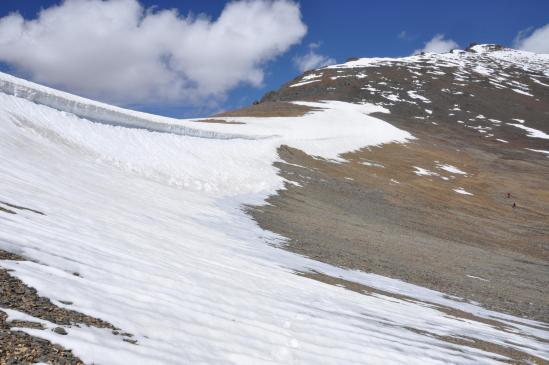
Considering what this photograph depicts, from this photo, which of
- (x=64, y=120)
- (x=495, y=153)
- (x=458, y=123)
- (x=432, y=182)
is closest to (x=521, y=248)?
(x=432, y=182)

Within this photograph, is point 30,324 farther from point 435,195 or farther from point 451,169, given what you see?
point 451,169

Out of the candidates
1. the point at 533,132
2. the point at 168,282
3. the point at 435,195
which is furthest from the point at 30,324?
the point at 533,132

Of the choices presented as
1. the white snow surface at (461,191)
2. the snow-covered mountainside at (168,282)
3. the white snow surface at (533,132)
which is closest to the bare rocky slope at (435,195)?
the white snow surface at (461,191)

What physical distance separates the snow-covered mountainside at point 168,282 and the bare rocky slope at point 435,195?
292 cm

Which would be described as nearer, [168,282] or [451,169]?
[168,282]

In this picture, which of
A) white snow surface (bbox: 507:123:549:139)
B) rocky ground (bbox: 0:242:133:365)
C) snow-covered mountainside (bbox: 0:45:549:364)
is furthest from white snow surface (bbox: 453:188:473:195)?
white snow surface (bbox: 507:123:549:139)

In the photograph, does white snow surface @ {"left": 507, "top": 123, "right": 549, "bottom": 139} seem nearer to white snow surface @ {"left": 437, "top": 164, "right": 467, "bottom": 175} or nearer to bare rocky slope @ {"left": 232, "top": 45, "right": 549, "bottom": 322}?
bare rocky slope @ {"left": 232, "top": 45, "right": 549, "bottom": 322}

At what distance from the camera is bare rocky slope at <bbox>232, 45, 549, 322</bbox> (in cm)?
1795

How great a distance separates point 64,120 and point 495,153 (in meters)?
69.6

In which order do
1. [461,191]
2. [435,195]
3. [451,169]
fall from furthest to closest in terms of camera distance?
[451,169]
[461,191]
[435,195]

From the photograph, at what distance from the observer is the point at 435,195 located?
4225 cm

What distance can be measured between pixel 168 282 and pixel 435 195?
38.2 metres

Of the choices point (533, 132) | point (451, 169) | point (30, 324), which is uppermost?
point (533, 132)

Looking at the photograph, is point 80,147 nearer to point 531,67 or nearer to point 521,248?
point 521,248
